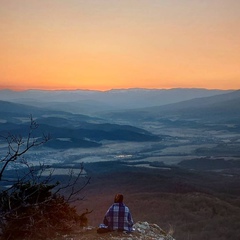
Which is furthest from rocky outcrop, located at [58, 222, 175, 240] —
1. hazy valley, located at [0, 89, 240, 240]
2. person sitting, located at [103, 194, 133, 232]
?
hazy valley, located at [0, 89, 240, 240]

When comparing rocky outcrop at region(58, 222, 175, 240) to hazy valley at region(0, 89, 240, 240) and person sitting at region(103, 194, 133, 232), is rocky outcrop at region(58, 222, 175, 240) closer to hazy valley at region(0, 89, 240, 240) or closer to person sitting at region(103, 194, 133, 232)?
person sitting at region(103, 194, 133, 232)

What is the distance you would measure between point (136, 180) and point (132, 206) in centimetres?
1870

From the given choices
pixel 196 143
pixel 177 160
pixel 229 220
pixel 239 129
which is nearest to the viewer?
pixel 229 220

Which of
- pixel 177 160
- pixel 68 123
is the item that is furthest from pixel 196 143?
pixel 68 123

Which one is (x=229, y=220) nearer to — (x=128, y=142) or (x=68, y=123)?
(x=128, y=142)

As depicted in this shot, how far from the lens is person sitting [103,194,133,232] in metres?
8.59

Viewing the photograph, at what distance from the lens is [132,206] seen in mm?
27859

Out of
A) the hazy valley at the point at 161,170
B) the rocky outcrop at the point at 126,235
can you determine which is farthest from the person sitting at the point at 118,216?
the hazy valley at the point at 161,170

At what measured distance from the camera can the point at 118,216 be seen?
8680 millimetres

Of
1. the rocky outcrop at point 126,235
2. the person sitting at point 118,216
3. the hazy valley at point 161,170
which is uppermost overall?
the person sitting at point 118,216

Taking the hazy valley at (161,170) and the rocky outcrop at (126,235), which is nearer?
the rocky outcrop at (126,235)

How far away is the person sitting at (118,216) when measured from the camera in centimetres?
859

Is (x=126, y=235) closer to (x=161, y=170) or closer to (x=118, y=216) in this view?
(x=118, y=216)

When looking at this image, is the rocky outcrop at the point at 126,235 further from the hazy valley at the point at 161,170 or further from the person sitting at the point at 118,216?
the hazy valley at the point at 161,170
